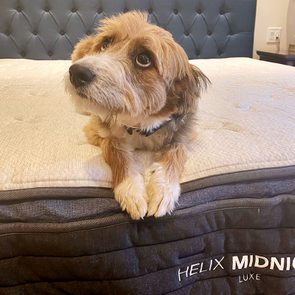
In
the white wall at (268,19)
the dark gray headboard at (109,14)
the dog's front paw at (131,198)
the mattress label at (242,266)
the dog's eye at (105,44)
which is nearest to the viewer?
the dog's front paw at (131,198)

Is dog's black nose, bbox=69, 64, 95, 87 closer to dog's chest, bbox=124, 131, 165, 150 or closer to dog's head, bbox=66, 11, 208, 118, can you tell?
dog's head, bbox=66, 11, 208, 118

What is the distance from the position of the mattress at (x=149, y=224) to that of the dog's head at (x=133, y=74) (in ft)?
0.50

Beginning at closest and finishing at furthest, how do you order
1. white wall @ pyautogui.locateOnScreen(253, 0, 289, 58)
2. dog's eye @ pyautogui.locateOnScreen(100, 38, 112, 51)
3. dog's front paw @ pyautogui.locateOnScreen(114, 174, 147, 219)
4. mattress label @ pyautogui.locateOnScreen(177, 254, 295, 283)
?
dog's front paw @ pyautogui.locateOnScreen(114, 174, 147, 219)
mattress label @ pyautogui.locateOnScreen(177, 254, 295, 283)
dog's eye @ pyautogui.locateOnScreen(100, 38, 112, 51)
white wall @ pyautogui.locateOnScreen(253, 0, 289, 58)

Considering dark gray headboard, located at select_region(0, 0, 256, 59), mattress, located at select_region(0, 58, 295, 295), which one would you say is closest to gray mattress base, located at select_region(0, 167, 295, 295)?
mattress, located at select_region(0, 58, 295, 295)

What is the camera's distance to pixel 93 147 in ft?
3.35

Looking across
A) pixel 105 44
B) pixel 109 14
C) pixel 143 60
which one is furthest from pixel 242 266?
pixel 109 14

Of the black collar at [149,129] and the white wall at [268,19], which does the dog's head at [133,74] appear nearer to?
the black collar at [149,129]

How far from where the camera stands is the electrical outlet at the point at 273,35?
3.31 meters

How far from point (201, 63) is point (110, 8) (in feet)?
2.95

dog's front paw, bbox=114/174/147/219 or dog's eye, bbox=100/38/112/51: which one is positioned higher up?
dog's eye, bbox=100/38/112/51

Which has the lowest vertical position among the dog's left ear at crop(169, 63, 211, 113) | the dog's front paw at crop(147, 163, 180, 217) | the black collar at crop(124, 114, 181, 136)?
the dog's front paw at crop(147, 163, 180, 217)

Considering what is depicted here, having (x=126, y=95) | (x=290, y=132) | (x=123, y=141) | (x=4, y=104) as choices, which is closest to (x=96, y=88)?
(x=126, y=95)

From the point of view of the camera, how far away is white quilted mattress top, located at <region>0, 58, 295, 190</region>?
0.88 metres

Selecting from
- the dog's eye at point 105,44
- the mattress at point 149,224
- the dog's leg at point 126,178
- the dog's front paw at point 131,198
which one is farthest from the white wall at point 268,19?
the dog's front paw at point 131,198
